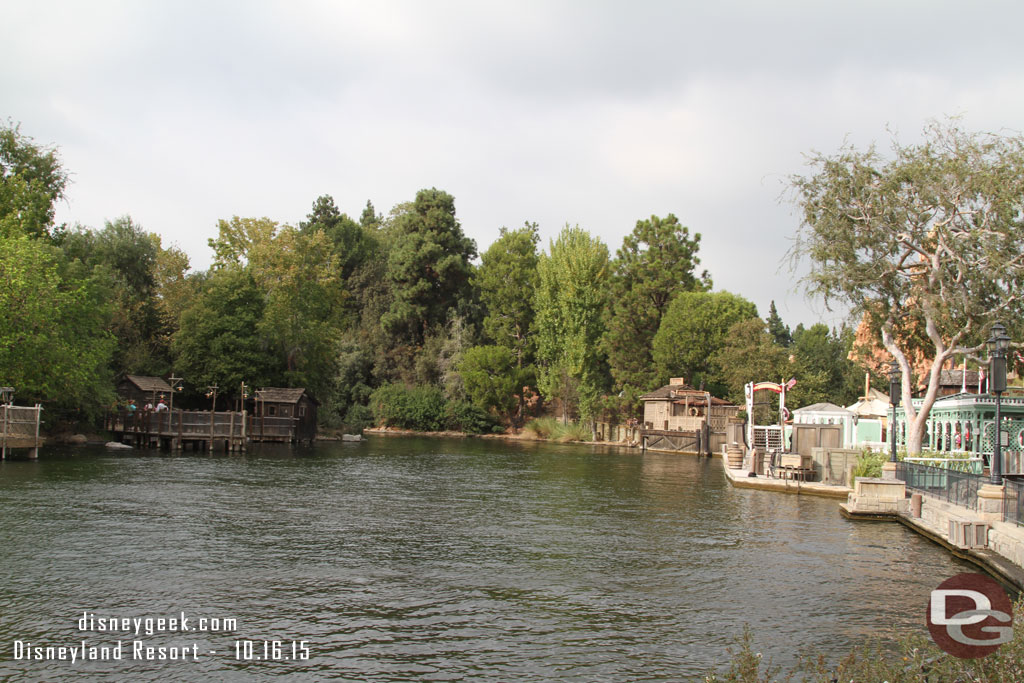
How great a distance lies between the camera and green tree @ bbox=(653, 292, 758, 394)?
6488 cm

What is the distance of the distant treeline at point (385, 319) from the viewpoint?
1799 inches

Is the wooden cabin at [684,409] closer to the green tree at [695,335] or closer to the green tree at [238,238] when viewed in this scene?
the green tree at [695,335]

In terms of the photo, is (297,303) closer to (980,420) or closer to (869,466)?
(869,466)

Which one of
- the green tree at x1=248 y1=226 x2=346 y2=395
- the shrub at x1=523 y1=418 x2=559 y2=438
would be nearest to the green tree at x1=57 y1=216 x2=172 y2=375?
the green tree at x1=248 y1=226 x2=346 y2=395

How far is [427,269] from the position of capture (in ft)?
271

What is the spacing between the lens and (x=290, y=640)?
11.9 metres

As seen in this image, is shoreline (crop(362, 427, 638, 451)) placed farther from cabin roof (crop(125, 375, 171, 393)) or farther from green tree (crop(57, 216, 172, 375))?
cabin roof (crop(125, 375, 171, 393))

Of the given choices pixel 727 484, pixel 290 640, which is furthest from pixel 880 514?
pixel 290 640

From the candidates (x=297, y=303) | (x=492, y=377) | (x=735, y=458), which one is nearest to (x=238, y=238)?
(x=297, y=303)

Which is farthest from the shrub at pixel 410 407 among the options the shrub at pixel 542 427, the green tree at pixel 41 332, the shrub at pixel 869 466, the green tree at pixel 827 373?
the shrub at pixel 869 466

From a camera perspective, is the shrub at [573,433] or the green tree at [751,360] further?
the shrub at [573,433]

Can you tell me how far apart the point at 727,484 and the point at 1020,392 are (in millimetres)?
17337

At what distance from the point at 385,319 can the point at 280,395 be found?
27078 mm

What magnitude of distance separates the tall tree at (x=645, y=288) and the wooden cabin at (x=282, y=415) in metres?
25.8
